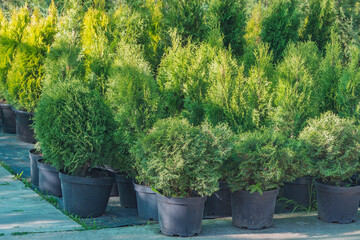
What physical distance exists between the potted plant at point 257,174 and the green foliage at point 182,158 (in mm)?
245

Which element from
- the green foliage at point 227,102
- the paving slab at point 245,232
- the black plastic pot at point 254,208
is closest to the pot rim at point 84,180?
the paving slab at point 245,232

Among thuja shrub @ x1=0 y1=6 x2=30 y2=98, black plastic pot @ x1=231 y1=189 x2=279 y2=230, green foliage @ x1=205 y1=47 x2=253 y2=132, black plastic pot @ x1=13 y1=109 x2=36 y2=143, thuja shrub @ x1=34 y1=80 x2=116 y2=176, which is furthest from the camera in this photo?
thuja shrub @ x1=0 y1=6 x2=30 y2=98

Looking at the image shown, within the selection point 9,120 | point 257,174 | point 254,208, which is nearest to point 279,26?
point 257,174

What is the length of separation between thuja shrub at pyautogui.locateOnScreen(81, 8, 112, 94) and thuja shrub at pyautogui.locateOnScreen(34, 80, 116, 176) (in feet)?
5.12

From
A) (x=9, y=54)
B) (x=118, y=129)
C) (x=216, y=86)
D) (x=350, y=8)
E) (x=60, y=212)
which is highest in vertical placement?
(x=350, y=8)

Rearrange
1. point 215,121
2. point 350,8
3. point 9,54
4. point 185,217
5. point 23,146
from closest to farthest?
point 185,217
point 215,121
point 23,146
point 9,54
point 350,8

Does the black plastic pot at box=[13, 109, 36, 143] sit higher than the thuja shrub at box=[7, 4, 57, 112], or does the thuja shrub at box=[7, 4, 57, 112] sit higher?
the thuja shrub at box=[7, 4, 57, 112]

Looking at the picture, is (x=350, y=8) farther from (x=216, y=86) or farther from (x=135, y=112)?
(x=135, y=112)

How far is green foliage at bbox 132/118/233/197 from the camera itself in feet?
15.6

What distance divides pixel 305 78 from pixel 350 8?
10361mm

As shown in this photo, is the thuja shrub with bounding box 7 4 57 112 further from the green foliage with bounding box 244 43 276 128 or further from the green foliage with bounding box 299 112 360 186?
the green foliage with bounding box 299 112 360 186

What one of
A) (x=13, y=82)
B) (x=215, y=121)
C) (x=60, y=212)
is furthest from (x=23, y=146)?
(x=215, y=121)

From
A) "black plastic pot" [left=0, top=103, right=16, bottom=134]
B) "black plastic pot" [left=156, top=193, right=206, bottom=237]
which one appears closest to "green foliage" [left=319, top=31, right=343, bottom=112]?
"black plastic pot" [left=156, top=193, right=206, bottom=237]

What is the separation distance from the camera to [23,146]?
30.5 feet
